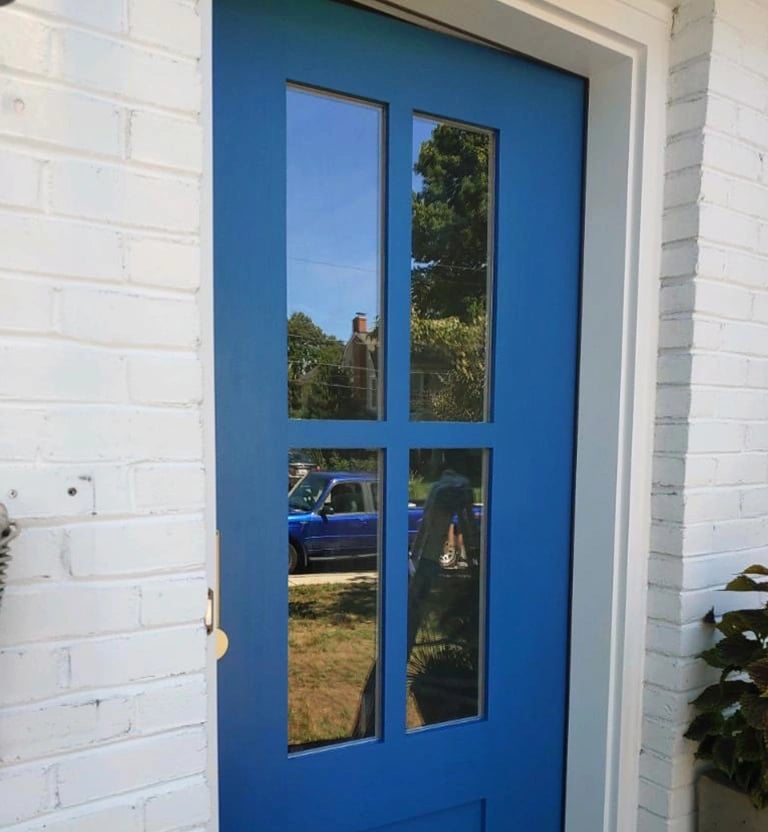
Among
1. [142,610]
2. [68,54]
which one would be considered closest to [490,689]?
[142,610]

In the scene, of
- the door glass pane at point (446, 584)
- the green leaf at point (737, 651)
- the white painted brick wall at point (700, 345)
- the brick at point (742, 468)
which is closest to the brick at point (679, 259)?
the white painted brick wall at point (700, 345)

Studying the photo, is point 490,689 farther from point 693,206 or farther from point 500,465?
point 693,206

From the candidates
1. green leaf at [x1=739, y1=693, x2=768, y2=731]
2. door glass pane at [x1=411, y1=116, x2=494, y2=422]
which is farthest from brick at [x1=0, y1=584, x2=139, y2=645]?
green leaf at [x1=739, y1=693, x2=768, y2=731]

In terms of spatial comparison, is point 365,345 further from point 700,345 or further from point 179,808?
point 179,808

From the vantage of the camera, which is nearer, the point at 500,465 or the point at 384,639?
the point at 384,639

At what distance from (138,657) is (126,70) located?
830 millimetres

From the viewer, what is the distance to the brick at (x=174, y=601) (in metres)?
0.96

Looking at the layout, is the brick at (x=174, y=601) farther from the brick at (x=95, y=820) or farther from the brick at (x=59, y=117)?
the brick at (x=59, y=117)

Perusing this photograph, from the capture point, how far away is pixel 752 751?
134cm

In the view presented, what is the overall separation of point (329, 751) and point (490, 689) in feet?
1.30

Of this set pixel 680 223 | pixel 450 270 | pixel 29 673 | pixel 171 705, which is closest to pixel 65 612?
pixel 29 673

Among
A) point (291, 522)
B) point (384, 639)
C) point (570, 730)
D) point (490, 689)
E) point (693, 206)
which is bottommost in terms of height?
point (570, 730)

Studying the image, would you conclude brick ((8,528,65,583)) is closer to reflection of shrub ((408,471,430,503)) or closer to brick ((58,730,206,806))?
brick ((58,730,206,806))

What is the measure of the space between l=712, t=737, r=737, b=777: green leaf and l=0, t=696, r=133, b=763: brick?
→ 1204mm
